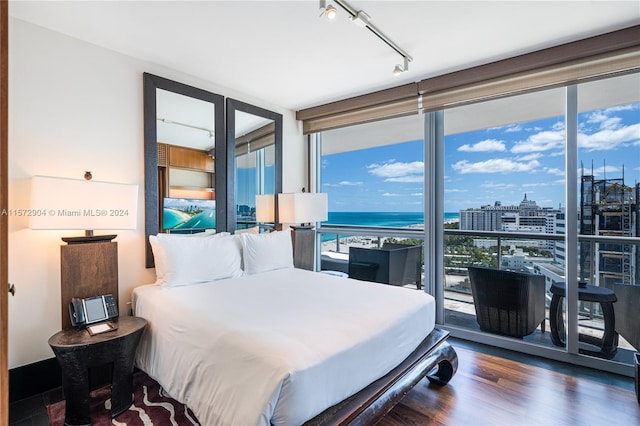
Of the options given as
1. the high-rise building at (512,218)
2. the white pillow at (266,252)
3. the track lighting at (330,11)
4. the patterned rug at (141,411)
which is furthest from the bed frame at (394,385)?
the track lighting at (330,11)

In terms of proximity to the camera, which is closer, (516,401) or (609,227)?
(516,401)

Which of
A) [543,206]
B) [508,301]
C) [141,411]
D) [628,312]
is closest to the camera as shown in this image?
[141,411]

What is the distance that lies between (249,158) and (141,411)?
253cm

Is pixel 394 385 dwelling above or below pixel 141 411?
above

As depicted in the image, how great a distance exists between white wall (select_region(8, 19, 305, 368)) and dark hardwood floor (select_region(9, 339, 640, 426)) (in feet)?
2.16

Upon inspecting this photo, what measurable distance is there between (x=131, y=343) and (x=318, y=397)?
1.35 m

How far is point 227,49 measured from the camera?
8.48ft

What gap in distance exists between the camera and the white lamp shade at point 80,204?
1.99 metres

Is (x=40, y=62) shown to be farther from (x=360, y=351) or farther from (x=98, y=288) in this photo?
(x=360, y=351)

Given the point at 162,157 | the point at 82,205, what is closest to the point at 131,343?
the point at 82,205

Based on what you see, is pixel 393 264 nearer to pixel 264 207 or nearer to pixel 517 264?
pixel 517 264

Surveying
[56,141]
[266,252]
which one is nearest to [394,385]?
[266,252]

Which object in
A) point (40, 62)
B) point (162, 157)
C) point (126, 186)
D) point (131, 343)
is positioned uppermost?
point (40, 62)

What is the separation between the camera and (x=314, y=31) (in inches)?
91.7
